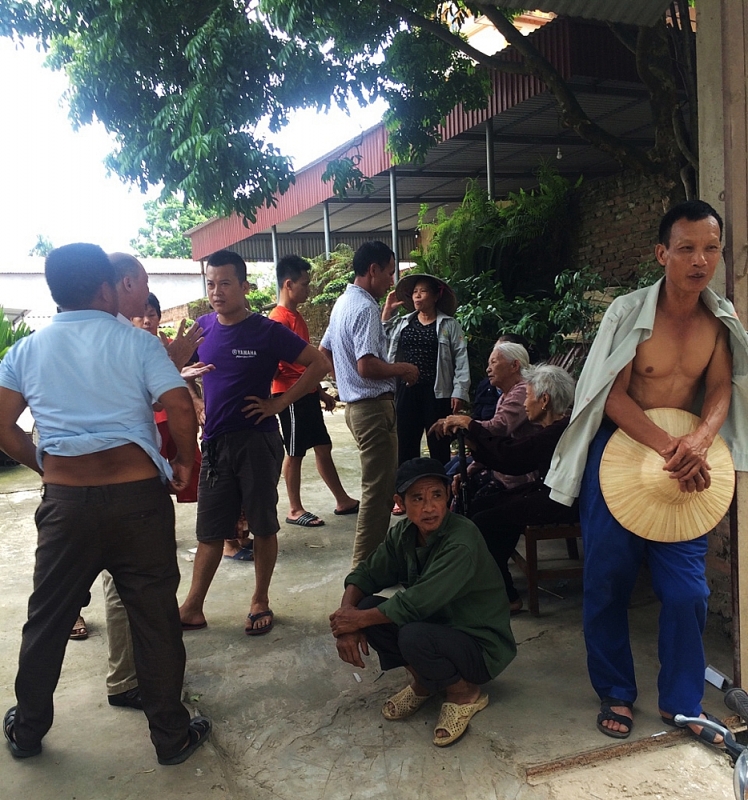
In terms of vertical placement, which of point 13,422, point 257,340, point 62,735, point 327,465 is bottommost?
point 62,735

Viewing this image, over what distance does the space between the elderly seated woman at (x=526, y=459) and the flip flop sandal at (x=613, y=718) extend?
3.32 ft

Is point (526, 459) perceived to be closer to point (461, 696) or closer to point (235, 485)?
point (461, 696)

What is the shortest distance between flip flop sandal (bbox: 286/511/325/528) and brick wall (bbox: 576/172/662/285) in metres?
5.96

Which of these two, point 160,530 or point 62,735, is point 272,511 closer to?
point 160,530

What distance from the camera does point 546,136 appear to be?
9.81 meters

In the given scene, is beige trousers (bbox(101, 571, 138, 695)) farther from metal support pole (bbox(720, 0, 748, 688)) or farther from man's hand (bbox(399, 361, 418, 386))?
metal support pole (bbox(720, 0, 748, 688))

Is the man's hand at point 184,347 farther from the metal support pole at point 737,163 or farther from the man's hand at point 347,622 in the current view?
the metal support pole at point 737,163

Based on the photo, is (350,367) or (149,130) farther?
(149,130)

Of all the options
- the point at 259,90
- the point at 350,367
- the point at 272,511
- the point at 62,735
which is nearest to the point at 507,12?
the point at 259,90

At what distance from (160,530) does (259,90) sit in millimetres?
4130

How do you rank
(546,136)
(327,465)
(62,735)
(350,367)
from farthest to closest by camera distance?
(546,136)
(327,465)
(350,367)
(62,735)

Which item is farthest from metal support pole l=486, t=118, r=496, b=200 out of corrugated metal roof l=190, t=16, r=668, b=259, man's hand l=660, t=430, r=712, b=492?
man's hand l=660, t=430, r=712, b=492

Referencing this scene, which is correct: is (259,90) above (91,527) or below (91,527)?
above

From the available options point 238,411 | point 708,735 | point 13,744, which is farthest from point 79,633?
point 708,735
